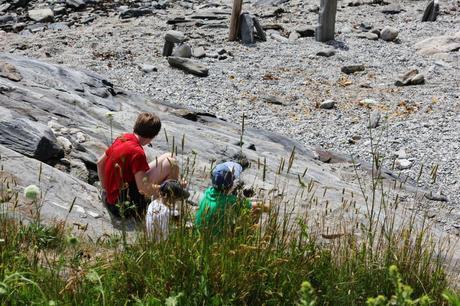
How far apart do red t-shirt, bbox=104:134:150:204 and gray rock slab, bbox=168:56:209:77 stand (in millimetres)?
8299

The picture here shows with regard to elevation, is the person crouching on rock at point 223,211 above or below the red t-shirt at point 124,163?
above

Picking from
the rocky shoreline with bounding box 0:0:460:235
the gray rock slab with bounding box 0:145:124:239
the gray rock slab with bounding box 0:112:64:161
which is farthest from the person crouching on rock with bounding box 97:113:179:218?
the rocky shoreline with bounding box 0:0:460:235

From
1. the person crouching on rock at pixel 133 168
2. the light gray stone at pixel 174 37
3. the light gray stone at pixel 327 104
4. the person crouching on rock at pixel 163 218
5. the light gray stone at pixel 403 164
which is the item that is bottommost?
the light gray stone at pixel 403 164

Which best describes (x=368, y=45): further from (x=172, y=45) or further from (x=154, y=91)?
(x=154, y=91)

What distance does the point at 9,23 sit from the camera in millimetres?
19094

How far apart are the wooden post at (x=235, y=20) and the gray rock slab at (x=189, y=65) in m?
1.90

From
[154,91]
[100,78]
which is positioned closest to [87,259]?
[100,78]

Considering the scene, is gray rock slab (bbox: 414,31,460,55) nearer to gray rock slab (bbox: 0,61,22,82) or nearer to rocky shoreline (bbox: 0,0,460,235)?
rocky shoreline (bbox: 0,0,460,235)

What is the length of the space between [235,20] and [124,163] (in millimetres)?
10661

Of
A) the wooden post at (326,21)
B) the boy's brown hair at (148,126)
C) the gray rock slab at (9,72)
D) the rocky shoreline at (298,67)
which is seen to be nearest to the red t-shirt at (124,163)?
the boy's brown hair at (148,126)

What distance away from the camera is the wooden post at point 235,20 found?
16719 mm

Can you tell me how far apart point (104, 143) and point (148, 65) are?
646 cm

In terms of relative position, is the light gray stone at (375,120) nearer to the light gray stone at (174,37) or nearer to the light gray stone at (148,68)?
the light gray stone at (148,68)

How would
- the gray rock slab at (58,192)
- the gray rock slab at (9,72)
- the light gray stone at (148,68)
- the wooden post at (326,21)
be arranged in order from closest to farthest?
1. the gray rock slab at (58,192)
2. the gray rock slab at (9,72)
3. the light gray stone at (148,68)
4. the wooden post at (326,21)
